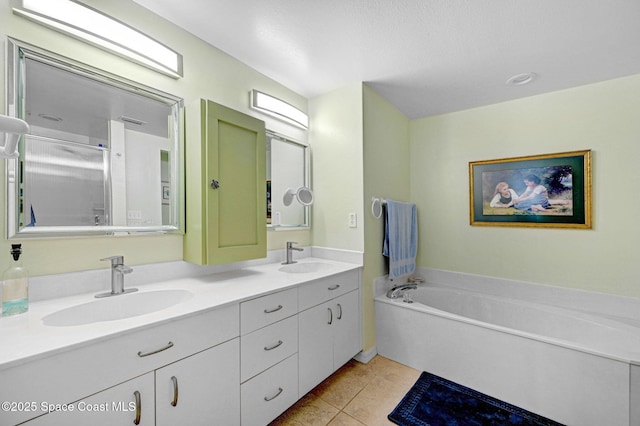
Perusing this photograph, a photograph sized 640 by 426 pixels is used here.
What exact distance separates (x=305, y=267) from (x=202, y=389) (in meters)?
1.19

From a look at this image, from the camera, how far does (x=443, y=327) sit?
199cm

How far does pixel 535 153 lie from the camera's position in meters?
2.33

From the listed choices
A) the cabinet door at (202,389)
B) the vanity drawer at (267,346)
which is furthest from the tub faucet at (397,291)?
the cabinet door at (202,389)

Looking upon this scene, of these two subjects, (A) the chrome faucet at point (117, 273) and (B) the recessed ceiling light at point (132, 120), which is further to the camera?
(B) the recessed ceiling light at point (132, 120)

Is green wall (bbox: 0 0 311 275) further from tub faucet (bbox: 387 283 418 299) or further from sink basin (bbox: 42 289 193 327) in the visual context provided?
tub faucet (bbox: 387 283 418 299)

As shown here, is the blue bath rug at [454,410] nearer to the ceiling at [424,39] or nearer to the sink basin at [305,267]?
the sink basin at [305,267]

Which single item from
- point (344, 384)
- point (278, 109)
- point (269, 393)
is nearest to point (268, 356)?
point (269, 393)

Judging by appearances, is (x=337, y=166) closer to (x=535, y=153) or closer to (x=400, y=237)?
(x=400, y=237)

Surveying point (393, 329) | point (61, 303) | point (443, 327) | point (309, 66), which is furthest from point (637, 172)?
point (61, 303)

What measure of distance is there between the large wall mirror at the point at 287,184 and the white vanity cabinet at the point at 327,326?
688 millimetres

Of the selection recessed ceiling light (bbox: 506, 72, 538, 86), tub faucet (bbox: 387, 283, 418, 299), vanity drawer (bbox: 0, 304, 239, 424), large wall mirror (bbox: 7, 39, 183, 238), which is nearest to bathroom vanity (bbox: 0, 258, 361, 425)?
vanity drawer (bbox: 0, 304, 239, 424)

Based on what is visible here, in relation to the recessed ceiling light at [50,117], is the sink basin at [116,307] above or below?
below

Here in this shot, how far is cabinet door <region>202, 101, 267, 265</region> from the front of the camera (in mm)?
1500

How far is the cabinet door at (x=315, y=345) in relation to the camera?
5.24 ft
